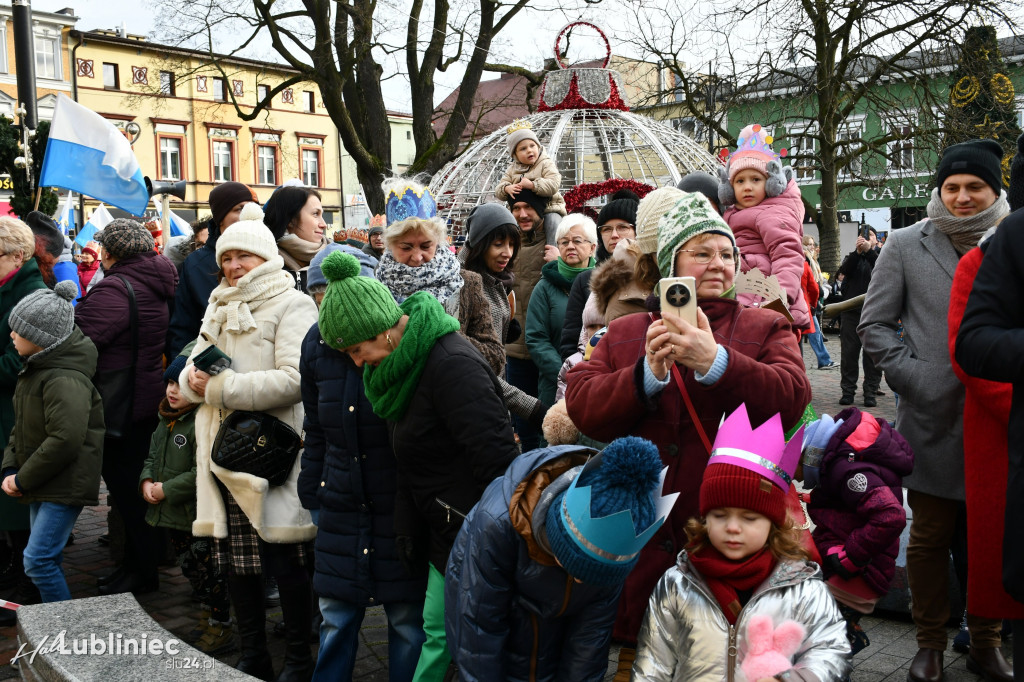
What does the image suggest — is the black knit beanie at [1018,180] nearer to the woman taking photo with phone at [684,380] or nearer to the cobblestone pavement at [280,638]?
the woman taking photo with phone at [684,380]

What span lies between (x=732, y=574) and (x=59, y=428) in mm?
3457

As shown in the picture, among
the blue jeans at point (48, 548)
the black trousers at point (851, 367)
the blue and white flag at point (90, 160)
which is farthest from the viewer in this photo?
the black trousers at point (851, 367)

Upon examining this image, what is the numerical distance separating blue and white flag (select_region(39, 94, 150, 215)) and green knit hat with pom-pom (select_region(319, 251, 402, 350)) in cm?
567

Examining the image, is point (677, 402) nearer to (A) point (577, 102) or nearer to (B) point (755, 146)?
(B) point (755, 146)

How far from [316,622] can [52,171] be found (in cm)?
550

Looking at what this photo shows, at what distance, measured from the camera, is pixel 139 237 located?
5.47m

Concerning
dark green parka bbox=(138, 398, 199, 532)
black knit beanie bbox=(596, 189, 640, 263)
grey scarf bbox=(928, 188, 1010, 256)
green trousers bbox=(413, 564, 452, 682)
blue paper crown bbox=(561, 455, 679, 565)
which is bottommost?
green trousers bbox=(413, 564, 452, 682)

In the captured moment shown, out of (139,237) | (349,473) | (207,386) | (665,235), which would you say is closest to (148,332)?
(139,237)

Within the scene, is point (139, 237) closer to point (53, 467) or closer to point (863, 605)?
point (53, 467)

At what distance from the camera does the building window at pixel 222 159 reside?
5134 centimetres

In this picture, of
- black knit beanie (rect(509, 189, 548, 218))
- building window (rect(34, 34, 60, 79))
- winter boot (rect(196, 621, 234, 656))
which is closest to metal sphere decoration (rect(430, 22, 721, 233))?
black knit beanie (rect(509, 189, 548, 218))

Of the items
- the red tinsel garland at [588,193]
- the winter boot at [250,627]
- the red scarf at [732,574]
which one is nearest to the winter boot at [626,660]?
the red scarf at [732,574]

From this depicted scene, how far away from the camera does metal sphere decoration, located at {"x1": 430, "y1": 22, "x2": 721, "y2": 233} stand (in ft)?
32.3

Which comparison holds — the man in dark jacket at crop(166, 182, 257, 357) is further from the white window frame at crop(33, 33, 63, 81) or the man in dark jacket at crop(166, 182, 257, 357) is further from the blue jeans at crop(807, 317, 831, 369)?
the white window frame at crop(33, 33, 63, 81)
